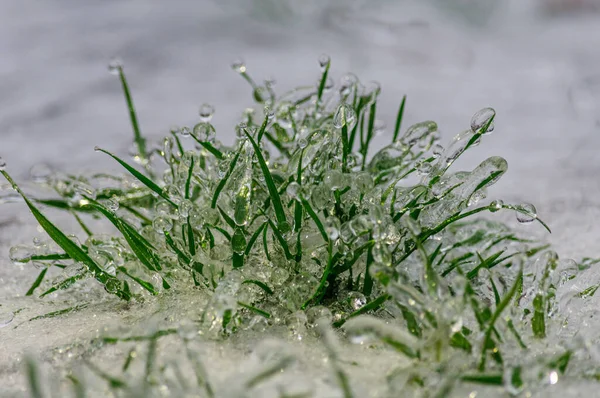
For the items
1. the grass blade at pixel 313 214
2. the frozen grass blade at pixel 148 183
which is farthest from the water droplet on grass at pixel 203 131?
the grass blade at pixel 313 214

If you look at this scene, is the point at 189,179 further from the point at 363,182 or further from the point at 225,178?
the point at 363,182

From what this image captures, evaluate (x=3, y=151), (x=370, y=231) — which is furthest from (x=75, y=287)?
(x=3, y=151)

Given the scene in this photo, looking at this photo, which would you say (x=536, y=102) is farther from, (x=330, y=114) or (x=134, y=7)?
(x=134, y=7)

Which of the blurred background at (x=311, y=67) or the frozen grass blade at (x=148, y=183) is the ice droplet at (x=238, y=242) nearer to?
the frozen grass blade at (x=148, y=183)

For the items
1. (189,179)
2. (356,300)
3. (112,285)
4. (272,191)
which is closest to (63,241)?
(112,285)

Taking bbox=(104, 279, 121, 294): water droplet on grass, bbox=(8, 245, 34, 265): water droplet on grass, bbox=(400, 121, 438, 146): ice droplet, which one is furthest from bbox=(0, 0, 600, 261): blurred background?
bbox=(104, 279, 121, 294): water droplet on grass

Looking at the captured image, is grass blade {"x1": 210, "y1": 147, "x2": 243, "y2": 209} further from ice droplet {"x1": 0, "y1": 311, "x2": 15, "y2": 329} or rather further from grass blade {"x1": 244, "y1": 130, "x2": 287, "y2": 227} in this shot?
ice droplet {"x1": 0, "y1": 311, "x2": 15, "y2": 329}
